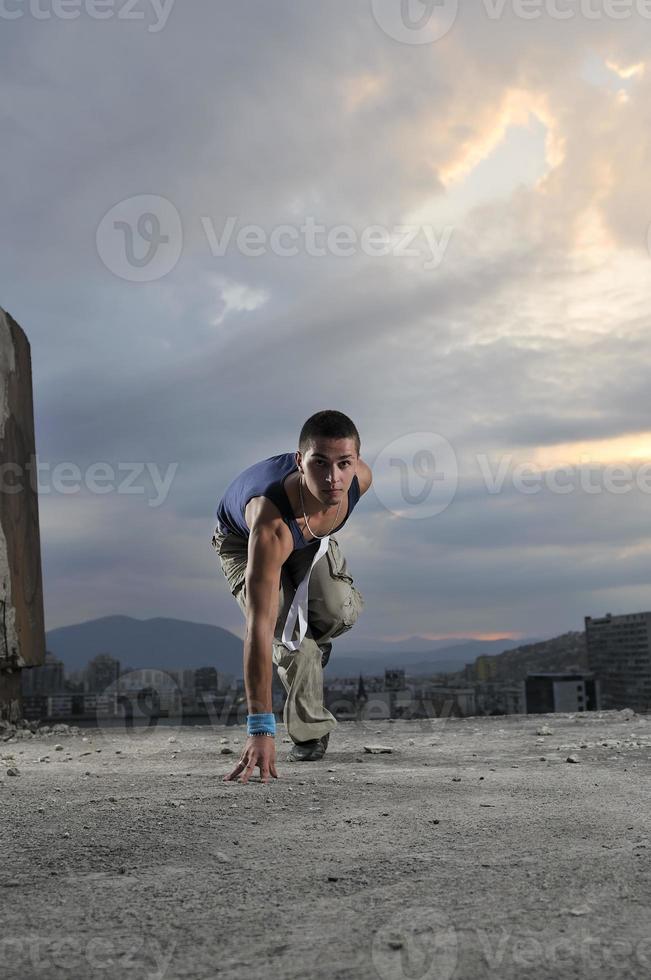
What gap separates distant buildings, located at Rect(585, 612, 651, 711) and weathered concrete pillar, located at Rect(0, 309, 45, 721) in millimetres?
8276

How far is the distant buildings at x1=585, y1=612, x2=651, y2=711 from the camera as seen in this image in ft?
40.8

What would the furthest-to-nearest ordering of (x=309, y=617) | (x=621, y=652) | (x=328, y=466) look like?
(x=621, y=652)
(x=309, y=617)
(x=328, y=466)

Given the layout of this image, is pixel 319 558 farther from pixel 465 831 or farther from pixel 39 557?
pixel 39 557

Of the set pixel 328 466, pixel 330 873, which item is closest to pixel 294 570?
pixel 328 466

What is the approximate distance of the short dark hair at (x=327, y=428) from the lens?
3.14 m

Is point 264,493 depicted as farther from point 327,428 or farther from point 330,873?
point 330,873

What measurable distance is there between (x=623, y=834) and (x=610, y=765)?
140 centimetres

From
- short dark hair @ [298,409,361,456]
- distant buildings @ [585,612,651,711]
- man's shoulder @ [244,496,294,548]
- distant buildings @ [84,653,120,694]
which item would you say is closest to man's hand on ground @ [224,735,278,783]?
man's shoulder @ [244,496,294,548]

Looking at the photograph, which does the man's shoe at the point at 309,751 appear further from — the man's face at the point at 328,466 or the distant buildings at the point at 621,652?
the distant buildings at the point at 621,652

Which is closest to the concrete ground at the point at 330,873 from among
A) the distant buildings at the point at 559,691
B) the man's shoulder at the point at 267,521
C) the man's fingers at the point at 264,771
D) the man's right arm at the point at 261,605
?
the man's fingers at the point at 264,771

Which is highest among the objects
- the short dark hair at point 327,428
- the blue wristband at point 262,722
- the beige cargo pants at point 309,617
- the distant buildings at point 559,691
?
the short dark hair at point 327,428

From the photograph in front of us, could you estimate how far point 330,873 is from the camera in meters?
1.81

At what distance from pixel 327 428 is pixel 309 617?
44.1 inches

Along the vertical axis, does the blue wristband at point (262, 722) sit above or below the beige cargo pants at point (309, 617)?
below
